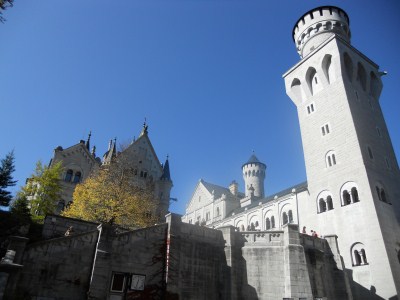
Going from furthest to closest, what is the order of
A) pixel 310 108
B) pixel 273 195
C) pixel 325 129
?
pixel 273 195 < pixel 310 108 < pixel 325 129

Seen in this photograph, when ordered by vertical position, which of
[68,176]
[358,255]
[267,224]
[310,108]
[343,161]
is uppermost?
[310,108]

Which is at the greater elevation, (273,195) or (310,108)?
(310,108)

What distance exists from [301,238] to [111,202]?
57.5ft

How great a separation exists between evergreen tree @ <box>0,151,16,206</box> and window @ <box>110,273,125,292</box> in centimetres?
1133

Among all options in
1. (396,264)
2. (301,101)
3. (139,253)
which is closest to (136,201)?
(139,253)

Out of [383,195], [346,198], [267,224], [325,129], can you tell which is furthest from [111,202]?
[383,195]

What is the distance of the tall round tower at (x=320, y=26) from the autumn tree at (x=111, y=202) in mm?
32022

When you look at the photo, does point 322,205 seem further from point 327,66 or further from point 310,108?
point 327,66

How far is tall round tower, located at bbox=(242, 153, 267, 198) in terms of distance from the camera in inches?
2822

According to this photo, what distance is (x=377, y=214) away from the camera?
28.4 meters

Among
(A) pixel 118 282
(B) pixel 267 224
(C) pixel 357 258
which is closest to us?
(A) pixel 118 282

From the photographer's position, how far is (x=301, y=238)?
77.0ft

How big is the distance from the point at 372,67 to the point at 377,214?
23.8m

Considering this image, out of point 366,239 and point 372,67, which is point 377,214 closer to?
point 366,239
